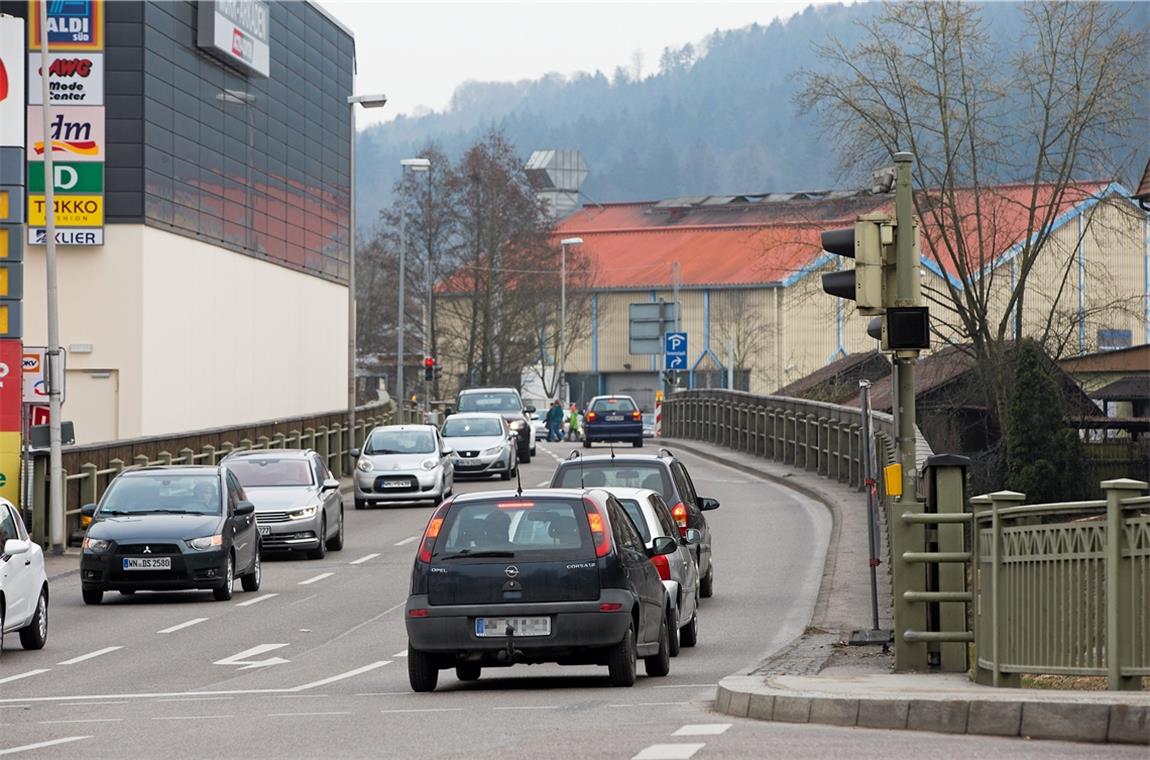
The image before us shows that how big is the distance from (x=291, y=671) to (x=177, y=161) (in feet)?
117

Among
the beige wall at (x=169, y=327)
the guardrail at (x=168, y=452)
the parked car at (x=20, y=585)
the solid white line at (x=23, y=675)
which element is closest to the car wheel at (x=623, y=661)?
the solid white line at (x=23, y=675)

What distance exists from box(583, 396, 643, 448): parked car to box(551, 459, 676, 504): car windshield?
40.5 meters

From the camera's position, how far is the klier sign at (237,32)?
169ft

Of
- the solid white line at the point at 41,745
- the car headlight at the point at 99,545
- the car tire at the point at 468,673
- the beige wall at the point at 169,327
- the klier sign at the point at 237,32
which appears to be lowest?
the car tire at the point at 468,673

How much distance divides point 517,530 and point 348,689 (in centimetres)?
199

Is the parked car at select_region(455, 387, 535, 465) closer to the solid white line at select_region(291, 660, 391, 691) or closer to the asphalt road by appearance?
the asphalt road

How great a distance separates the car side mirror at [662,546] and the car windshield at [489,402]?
42.2 metres

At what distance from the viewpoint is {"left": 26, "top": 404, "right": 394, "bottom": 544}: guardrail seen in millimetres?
30922

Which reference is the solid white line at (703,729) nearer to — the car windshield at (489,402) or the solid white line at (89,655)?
Answer: the solid white line at (89,655)

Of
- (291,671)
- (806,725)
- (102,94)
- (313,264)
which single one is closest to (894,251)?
(806,725)

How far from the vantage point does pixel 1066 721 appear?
391 inches

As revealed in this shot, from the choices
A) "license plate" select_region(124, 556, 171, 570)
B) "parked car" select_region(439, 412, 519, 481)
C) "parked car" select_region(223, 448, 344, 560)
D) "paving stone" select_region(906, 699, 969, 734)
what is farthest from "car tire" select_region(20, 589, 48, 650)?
"parked car" select_region(439, 412, 519, 481)

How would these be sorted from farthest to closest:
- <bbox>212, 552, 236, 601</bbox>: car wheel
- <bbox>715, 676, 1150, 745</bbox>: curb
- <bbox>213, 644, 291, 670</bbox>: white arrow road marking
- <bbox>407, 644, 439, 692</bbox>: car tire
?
<bbox>212, 552, 236, 601</bbox>: car wheel → <bbox>213, 644, 291, 670</bbox>: white arrow road marking → <bbox>407, 644, 439, 692</bbox>: car tire → <bbox>715, 676, 1150, 745</bbox>: curb

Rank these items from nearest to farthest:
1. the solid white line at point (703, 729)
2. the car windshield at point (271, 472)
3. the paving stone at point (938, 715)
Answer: the paving stone at point (938, 715), the solid white line at point (703, 729), the car windshield at point (271, 472)
